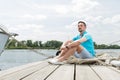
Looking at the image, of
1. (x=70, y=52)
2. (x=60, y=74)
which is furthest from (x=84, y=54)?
(x=60, y=74)

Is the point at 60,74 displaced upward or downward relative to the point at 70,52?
downward

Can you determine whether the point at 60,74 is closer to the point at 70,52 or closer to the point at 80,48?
the point at 70,52

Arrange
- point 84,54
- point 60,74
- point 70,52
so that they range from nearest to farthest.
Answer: point 60,74 → point 70,52 → point 84,54

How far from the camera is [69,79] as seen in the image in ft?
14.6

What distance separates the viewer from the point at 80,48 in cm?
737

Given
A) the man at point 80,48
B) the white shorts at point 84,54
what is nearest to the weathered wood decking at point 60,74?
the man at point 80,48

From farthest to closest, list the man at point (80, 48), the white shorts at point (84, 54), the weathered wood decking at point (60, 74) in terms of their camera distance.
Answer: the white shorts at point (84, 54)
the man at point (80, 48)
the weathered wood decking at point (60, 74)

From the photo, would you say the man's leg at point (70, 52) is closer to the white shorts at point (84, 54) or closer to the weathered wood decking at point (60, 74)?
the white shorts at point (84, 54)

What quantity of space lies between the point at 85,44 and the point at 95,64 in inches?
20.6

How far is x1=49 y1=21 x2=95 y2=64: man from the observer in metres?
7.22

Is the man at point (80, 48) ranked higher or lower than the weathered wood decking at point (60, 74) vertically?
higher

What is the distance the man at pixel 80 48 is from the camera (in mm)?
7217

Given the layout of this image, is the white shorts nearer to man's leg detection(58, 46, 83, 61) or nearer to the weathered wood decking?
man's leg detection(58, 46, 83, 61)

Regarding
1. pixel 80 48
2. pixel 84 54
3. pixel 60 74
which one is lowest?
pixel 60 74
